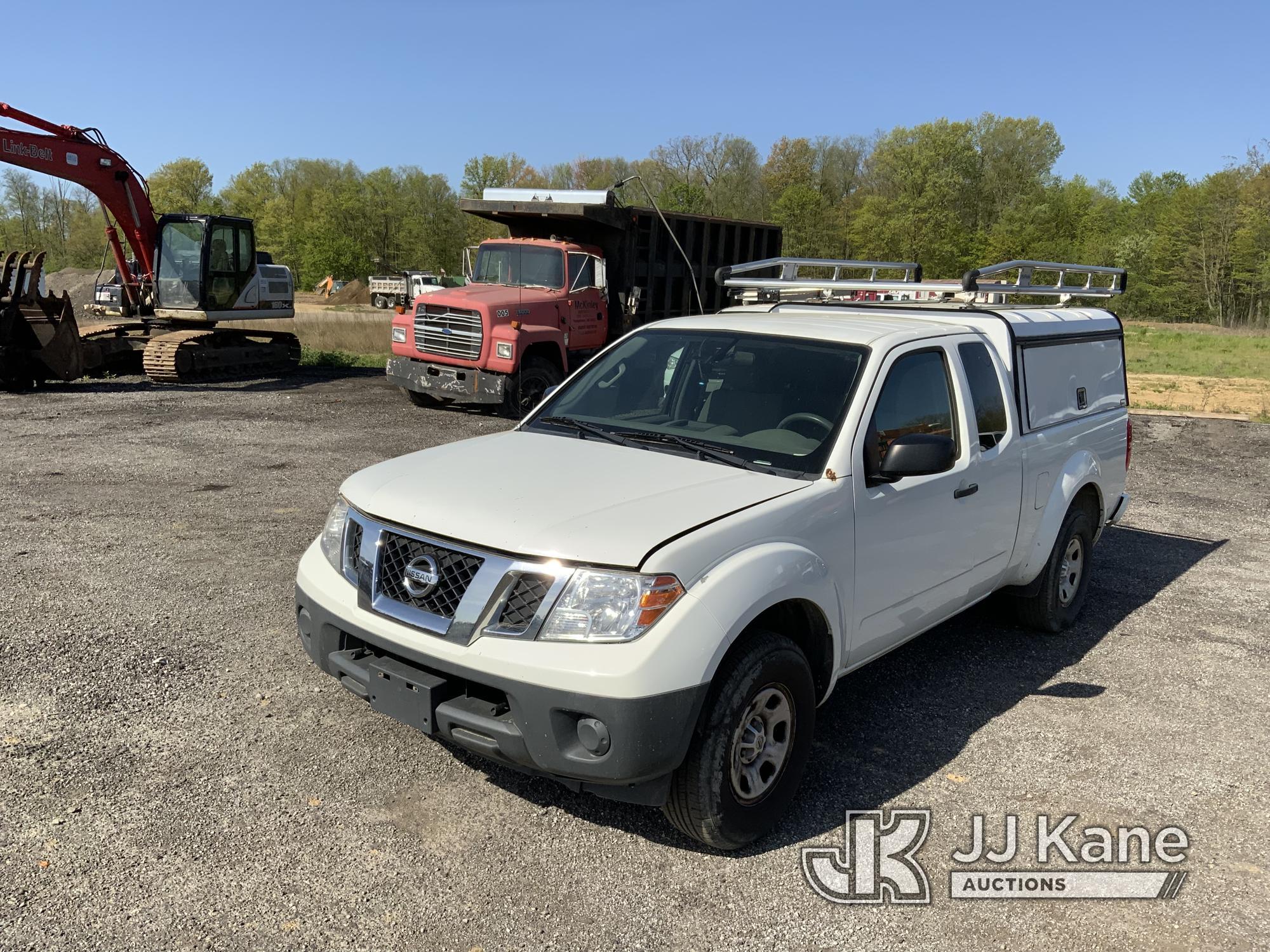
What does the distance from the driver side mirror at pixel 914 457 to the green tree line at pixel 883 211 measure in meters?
49.6

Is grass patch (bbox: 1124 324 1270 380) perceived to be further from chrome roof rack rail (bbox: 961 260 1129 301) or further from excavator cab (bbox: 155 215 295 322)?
excavator cab (bbox: 155 215 295 322)

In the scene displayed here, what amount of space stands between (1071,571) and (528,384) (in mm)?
9364

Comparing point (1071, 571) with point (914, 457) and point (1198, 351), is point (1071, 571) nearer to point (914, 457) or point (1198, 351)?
point (914, 457)

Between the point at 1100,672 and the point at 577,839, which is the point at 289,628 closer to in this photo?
the point at 577,839

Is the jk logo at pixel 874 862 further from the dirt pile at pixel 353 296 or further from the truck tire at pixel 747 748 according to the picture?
the dirt pile at pixel 353 296

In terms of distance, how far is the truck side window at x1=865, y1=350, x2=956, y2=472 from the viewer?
4.19 metres

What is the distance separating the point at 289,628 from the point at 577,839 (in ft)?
8.55

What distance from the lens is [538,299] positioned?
47.1 ft

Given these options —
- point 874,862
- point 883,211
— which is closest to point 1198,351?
point 883,211

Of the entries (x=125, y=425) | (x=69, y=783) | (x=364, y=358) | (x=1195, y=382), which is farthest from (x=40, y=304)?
(x=1195, y=382)

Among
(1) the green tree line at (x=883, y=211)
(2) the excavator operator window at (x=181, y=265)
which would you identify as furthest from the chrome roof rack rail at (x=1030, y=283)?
(1) the green tree line at (x=883, y=211)

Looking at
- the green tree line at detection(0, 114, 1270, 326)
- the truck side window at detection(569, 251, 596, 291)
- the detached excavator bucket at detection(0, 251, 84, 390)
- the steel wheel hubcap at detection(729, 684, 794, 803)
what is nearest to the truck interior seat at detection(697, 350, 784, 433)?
the steel wheel hubcap at detection(729, 684, 794, 803)

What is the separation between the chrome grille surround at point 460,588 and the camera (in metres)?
3.19

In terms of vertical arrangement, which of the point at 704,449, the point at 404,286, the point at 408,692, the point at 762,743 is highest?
the point at 404,286
